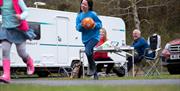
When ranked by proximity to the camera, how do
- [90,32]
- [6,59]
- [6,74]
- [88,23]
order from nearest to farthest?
[6,74], [6,59], [88,23], [90,32]

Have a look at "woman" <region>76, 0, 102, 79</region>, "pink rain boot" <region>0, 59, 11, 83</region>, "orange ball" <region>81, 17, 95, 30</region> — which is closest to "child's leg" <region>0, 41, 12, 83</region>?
"pink rain boot" <region>0, 59, 11, 83</region>

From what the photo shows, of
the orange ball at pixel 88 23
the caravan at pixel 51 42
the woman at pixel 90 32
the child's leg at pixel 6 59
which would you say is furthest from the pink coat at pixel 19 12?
the caravan at pixel 51 42

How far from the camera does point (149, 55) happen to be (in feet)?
48.8

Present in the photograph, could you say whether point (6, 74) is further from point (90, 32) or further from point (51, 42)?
point (51, 42)

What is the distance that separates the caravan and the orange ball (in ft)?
26.7

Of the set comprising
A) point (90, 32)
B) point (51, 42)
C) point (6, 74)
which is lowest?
point (6, 74)

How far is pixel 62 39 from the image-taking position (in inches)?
819

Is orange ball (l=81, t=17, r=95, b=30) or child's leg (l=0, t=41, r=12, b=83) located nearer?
child's leg (l=0, t=41, r=12, b=83)

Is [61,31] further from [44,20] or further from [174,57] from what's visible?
[174,57]

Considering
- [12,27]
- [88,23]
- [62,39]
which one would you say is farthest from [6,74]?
[62,39]

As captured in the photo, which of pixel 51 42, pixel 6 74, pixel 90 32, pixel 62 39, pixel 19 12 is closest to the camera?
pixel 6 74

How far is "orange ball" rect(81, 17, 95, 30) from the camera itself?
424 inches

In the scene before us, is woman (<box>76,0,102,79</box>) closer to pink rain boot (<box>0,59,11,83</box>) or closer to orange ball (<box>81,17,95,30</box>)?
orange ball (<box>81,17,95,30</box>)

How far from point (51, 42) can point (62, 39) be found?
2.02 feet
